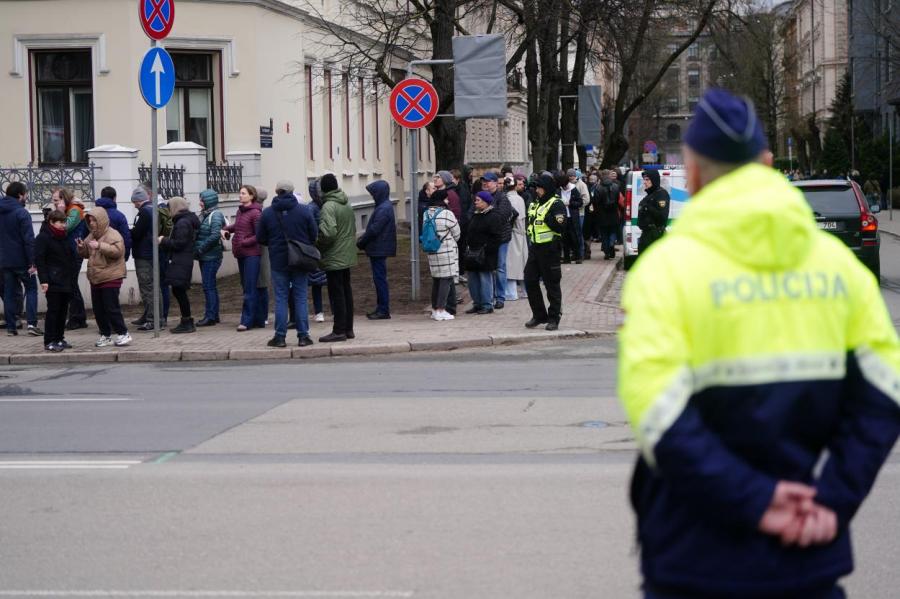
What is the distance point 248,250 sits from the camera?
17.4 m

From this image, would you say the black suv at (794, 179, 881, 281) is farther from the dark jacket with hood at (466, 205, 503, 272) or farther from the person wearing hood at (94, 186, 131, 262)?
the person wearing hood at (94, 186, 131, 262)

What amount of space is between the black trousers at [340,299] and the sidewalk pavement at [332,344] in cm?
24

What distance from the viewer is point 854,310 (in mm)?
3209

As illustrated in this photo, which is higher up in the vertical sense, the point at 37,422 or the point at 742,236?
the point at 742,236

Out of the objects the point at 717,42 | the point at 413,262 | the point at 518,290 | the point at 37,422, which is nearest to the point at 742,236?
the point at 37,422

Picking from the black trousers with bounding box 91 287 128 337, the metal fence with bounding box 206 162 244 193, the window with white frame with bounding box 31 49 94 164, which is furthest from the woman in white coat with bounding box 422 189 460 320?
the window with white frame with bounding box 31 49 94 164

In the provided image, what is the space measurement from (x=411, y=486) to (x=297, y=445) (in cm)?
170

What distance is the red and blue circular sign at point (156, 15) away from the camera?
1616 cm

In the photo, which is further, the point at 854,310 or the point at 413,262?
the point at 413,262

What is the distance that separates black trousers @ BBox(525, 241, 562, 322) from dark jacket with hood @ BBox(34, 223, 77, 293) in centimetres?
523

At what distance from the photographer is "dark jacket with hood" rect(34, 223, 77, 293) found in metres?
15.5

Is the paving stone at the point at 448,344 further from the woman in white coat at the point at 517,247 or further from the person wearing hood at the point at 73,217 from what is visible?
the person wearing hood at the point at 73,217

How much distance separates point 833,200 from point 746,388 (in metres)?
19.2

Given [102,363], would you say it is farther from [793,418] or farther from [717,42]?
[717,42]
